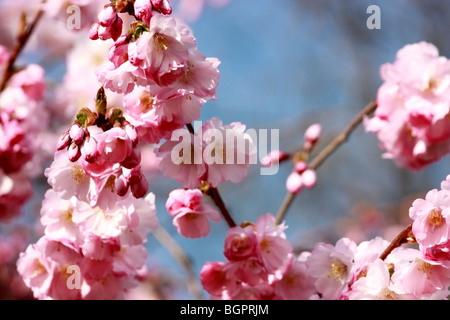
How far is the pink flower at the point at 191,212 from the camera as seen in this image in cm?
142

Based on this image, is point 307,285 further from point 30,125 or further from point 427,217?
point 30,125

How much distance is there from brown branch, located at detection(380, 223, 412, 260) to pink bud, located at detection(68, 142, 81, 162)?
0.69 meters

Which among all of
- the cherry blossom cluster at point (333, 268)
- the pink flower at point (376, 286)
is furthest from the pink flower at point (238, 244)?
the pink flower at point (376, 286)

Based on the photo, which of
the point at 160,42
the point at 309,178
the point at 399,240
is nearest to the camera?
the point at 160,42

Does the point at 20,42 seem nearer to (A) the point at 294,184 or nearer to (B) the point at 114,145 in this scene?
(A) the point at 294,184

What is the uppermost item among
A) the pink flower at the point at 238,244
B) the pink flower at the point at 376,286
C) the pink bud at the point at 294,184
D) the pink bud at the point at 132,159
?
the pink bud at the point at 294,184

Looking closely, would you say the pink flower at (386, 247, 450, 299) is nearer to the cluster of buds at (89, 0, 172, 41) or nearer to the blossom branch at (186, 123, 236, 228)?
the blossom branch at (186, 123, 236, 228)

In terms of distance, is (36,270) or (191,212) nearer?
(191,212)

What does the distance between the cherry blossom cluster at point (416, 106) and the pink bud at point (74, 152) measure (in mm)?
1170

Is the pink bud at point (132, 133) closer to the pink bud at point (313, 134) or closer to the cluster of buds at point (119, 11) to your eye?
the cluster of buds at point (119, 11)

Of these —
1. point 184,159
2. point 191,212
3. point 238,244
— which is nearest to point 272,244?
point 238,244

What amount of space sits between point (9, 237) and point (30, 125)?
5.38 ft

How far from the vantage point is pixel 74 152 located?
1159 mm

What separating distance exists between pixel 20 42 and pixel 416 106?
136 cm
